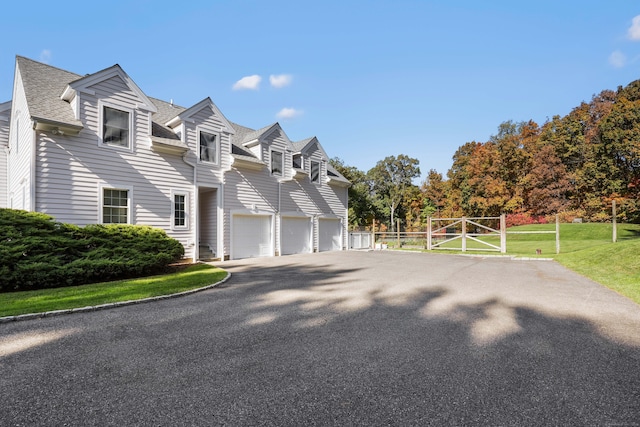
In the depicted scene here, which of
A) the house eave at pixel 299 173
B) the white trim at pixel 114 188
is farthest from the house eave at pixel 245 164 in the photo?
the white trim at pixel 114 188

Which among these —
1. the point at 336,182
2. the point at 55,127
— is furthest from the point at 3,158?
the point at 336,182

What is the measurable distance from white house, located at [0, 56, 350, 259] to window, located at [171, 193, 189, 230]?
39 mm

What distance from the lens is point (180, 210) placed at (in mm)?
12883

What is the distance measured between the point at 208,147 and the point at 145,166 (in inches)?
120

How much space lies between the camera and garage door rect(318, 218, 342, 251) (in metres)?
19.7

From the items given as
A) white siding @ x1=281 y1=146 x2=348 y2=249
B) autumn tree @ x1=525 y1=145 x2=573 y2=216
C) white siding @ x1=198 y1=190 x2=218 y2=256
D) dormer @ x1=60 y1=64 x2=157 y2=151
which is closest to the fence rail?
white siding @ x1=281 y1=146 x2=348 y2=249

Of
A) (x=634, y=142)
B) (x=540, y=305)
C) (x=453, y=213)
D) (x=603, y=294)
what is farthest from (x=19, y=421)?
(x=453, y=213)

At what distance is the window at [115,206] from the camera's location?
1091 cm

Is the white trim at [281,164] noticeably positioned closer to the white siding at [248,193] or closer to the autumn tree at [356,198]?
the white siding at [248,193]

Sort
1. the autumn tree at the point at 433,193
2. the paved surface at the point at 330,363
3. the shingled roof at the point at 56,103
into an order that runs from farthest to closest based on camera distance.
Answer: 1. the autumn tree at the point at 433,193
2. the shingled roof at the point at 56,103
3. the paved surface at the point at 330,363

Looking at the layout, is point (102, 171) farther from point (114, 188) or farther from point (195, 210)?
point (195, 210)

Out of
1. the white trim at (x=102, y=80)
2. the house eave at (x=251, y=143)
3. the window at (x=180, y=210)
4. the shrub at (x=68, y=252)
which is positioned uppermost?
the white trim at (x=102, y=80)

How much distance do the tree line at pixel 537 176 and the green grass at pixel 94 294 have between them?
1241 inches

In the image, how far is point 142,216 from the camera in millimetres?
11641
